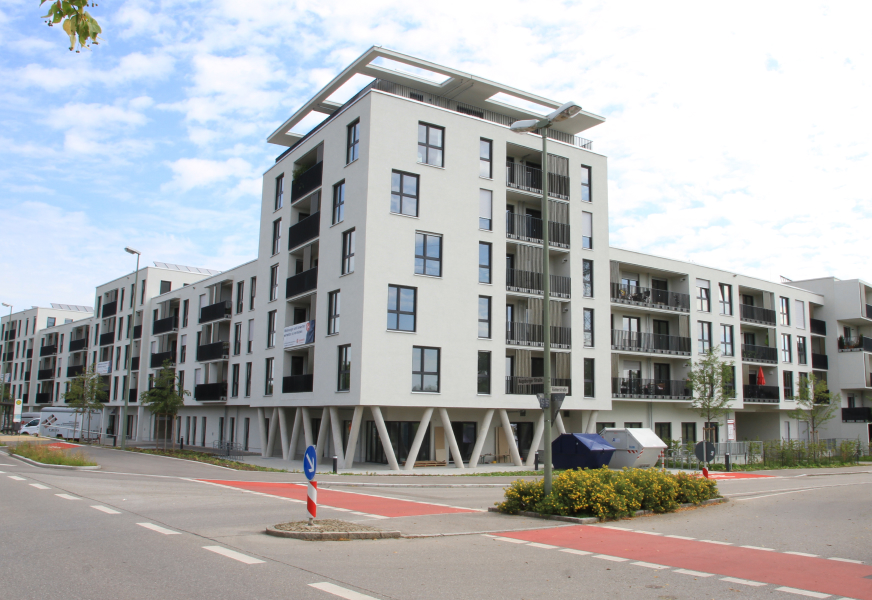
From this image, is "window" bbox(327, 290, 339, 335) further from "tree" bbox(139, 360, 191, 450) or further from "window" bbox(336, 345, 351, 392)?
"tree" bbox(139, 360, 191, 450)

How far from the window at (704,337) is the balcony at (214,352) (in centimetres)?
3100

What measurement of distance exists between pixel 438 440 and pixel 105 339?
153 feet

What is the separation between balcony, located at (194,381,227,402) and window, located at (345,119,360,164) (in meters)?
21.2

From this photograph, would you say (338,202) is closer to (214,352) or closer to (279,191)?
(279,191)

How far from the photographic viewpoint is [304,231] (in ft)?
114

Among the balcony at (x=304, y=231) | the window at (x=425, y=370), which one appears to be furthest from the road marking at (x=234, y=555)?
the balcony at (x=304, y=231)

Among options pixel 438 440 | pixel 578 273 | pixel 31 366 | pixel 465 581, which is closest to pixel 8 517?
pixel 465 581

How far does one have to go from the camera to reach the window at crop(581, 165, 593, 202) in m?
36.2

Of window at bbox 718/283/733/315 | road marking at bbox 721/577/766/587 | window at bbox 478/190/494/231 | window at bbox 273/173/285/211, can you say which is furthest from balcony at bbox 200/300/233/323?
road marking at bbox 721/577/766/587

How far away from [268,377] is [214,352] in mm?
10900

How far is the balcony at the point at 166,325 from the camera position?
54.2m

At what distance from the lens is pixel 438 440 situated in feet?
104

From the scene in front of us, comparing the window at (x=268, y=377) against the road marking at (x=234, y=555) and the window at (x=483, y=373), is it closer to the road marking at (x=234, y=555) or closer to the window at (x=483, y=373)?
the window at (x=483, y=373)

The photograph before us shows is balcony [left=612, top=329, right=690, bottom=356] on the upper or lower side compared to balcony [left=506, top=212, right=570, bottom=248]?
lower
